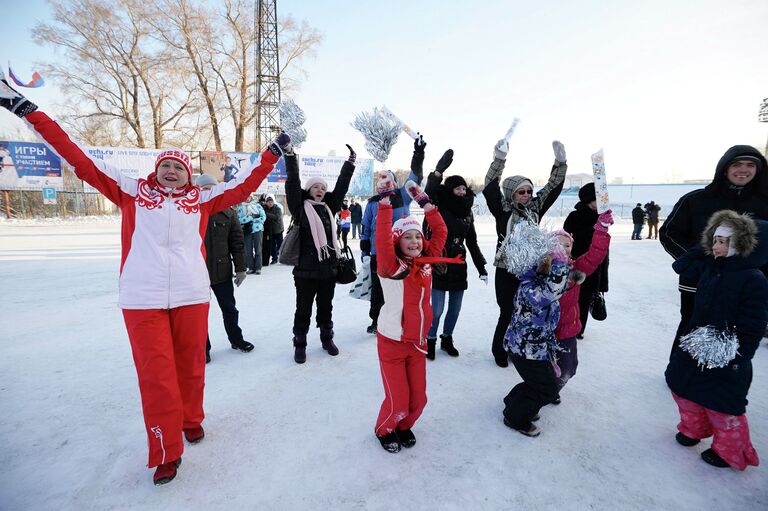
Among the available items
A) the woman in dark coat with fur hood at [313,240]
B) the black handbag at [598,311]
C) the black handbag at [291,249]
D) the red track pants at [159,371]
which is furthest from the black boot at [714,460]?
the black handbag at [291,249]

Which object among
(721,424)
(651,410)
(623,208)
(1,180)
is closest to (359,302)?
(651,410)

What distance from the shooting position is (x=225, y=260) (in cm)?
378

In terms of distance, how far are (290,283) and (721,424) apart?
250 inches

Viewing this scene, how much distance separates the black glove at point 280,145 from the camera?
2658mm

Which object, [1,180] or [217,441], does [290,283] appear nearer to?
[217,441]

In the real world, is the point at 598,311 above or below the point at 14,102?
below

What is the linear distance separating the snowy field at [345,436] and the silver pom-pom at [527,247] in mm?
1177

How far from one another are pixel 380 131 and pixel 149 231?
6.84 ft

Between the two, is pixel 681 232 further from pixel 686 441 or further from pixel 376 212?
pixel 376 212

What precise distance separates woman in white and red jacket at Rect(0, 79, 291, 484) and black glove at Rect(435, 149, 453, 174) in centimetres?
229

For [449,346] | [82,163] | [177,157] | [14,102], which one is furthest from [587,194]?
[14,102]

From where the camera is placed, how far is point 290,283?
7.32 metres

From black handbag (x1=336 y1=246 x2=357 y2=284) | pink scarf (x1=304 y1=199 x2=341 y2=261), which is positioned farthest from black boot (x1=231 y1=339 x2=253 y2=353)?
pink scarf (x1=304 y1=199 x2=341 y2=261)

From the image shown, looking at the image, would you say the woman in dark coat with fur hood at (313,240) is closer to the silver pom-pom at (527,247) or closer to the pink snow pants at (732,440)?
the silver pom-pom at (527,247)
